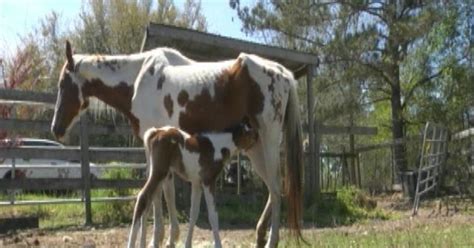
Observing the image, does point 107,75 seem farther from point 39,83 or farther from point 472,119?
point 39,83

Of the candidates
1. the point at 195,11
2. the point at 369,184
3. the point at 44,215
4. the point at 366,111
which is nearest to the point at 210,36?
the point at 44,215

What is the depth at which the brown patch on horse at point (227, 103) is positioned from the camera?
309 inches

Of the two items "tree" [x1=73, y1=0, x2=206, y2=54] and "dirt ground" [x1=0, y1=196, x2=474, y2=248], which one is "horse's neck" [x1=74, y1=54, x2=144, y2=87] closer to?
"dirt ground" [x1=0, y1=196, x2=474, y2=248]

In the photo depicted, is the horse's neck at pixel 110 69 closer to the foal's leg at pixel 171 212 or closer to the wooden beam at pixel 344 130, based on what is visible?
the foal's leg at pixel 171 212

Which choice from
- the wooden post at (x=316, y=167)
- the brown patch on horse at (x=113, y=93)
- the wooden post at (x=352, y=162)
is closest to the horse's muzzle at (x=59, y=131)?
the brown patch on horse at (x=113, y=93)

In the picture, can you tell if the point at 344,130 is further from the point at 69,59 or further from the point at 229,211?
the point at 69,59

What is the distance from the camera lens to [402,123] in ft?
72.2

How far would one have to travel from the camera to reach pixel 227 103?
791 centimetres

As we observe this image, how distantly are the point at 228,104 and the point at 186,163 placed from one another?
111cm

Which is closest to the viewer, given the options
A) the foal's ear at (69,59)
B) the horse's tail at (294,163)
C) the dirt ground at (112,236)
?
the horse's tail at (294,163)

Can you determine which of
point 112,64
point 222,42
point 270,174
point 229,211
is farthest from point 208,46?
point 270,174

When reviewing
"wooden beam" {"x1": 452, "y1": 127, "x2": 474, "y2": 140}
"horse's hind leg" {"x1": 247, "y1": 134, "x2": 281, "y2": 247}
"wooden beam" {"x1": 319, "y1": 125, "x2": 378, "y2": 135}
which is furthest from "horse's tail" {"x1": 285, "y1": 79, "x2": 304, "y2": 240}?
"wooden beam" {"x1": 452, "y1": 127, "x2": 474, "y2": 140}

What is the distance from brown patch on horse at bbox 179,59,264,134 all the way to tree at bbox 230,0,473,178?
12.5 metres

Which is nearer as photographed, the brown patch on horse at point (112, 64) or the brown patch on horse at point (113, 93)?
the brown patch on horse at point (113, 93)
